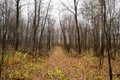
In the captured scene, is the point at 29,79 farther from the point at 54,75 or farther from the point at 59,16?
the point at 59,16

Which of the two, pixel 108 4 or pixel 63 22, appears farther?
pixel 63 22

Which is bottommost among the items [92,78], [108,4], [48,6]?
[92,78]

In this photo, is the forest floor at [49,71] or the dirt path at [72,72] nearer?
the forest floor at [49,71]

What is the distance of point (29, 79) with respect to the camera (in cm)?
868

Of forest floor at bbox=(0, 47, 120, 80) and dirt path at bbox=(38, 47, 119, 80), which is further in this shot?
dirt path at bbox=(38, 47, 119, 80)

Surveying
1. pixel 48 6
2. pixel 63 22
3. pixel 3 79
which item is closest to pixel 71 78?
pixel 3 79

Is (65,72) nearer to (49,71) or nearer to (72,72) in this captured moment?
(72,72)

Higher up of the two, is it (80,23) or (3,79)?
(80,23)

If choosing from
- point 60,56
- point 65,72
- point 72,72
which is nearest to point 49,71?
point 65,72

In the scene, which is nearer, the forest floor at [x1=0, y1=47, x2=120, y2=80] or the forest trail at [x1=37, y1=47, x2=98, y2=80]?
the forest floor at [x1=0, y1=47, x2=120, y2=80]

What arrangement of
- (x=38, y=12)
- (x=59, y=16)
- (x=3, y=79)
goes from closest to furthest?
(x=3, y=79) < (x=38, y=12) < (x=59, y=16)

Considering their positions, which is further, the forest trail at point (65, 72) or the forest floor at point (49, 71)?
the forest trail at point (65, 72)

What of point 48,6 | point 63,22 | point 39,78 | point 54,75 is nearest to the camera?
point 39,78

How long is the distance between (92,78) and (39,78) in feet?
10.0
